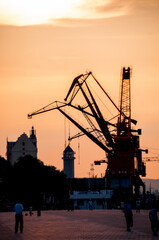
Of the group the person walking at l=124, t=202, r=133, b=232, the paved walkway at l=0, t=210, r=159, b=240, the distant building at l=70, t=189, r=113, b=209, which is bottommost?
the paved walkway at l=0, t=210, r=159, b=240

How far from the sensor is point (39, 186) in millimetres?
138000

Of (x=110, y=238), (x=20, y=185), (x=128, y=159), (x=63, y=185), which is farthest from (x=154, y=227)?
(x=63, y=185)

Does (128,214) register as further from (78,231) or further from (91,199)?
(91,199)

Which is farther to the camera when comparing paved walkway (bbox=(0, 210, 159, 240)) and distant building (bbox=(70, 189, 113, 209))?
distant building (bbox=(70, 189, 113, 209))

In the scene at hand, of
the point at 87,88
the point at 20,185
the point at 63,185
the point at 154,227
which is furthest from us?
the point at 63,185

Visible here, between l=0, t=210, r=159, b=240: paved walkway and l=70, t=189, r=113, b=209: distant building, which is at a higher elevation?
l=70, t=189, r=113, b=209: distant building

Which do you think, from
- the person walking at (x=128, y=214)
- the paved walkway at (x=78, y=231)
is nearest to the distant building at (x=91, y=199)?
the paved walkway at (x=78, y=231)

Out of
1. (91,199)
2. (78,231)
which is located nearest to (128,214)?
(78,231)

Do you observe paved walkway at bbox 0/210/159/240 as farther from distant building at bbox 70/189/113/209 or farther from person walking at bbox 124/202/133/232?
distant building at bbox 70/189/113/209

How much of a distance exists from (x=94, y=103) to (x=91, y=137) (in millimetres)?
6888

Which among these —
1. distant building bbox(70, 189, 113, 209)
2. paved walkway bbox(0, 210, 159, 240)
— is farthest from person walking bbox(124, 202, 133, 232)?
distant building bbox(70, 189, 113, 209)

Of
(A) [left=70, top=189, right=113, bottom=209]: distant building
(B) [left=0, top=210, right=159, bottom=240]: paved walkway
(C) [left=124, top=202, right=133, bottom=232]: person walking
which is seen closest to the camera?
(B) [left=0, top=210, right=159, bottom=240]: paved walkway

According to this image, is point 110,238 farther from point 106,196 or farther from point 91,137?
point 106,196

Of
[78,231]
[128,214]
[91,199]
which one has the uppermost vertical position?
[91,199]
